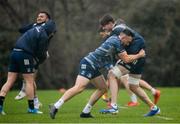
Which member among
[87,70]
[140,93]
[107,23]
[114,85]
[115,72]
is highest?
[107,23]

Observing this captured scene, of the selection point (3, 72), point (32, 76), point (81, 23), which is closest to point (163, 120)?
point (32, 76)

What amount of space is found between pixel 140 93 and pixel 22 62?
2270 mm

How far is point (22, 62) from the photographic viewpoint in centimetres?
1250

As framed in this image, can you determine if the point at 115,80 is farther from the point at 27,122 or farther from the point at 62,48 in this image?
the point at 62,48

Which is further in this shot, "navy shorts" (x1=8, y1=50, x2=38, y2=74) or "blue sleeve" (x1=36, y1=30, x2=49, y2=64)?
"blue sleeve" (x1=36, y1=30, x2=49, y2=64)

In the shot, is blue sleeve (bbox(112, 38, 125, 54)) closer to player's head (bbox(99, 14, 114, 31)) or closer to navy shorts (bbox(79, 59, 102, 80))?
navy shorts (bbox(79, 59, 102, 80))

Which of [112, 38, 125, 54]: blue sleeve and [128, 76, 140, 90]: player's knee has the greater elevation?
[112, 38, 125, 54]: blue sleeve

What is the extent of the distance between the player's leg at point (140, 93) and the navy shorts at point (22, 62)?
1.88m

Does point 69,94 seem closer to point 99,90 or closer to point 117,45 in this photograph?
point 99,90

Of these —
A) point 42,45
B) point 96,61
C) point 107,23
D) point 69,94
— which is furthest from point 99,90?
point 42,45

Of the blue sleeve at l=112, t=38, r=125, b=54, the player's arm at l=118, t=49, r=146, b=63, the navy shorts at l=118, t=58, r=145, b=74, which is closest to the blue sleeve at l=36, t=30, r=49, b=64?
the navy shorts at l=118, t=58, r=145, b=74

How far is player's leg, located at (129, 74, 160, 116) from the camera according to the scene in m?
11.9

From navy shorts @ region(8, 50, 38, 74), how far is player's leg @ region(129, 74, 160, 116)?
188 cm

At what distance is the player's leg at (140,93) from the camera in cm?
1195
